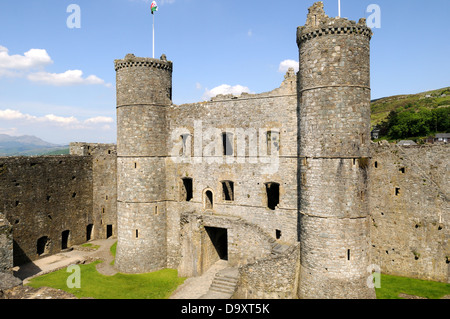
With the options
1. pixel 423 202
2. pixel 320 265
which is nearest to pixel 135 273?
pixel 320 265

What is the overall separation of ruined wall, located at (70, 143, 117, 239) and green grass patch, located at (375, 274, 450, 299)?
21.5 metres

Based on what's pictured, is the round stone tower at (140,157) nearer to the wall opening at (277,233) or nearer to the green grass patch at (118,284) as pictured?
the green grass patch at (118,284)

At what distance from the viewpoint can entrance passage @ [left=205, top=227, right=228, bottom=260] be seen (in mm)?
20406

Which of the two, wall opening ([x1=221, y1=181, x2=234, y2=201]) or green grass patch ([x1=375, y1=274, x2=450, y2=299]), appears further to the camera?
wall opening ([x1=221, y1=181, x2=234, y2=201])

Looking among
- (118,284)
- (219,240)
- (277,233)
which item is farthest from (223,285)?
(118,284)

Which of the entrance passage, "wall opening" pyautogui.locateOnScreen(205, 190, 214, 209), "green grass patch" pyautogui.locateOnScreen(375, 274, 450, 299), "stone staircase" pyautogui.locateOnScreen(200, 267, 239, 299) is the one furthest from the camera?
"wall opening" pyautogui.locateOnScreen(205, 190, 214, 209)

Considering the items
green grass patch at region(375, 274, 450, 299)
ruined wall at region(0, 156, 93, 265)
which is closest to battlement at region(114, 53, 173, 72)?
ruined wall at region(0, 156, 93, 265)

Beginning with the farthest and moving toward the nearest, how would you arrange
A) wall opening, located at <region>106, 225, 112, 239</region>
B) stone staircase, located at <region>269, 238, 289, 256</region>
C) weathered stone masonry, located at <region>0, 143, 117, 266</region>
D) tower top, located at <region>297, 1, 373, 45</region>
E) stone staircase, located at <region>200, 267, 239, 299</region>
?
1. wall opening, located at <region>106, 225, 112, 239</region>
2. weathered stone masonry, located at <region>0, 143, 117, 266</region>
3. stone staircase, located at <region>269, 238, 289, 256</region>
4. stone staircase, located at <region>200, 267, 239, 299</region>
5. tower top, located at <region>297, 1, 373, 45</region>

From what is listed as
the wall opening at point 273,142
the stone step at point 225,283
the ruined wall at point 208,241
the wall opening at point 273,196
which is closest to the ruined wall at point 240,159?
the wall opening at point 273,142

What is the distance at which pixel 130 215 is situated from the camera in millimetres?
20500

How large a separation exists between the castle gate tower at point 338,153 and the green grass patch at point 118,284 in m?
7.92

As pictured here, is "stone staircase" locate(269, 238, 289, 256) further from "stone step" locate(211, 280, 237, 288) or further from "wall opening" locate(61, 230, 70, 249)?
"wall opening" locate(61, 230, 70, 249)

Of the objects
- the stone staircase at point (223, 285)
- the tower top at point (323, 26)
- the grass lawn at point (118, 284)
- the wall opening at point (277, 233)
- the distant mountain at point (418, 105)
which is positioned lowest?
the grass lawn at point (118, 284)

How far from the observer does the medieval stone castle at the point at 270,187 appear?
14.7m
